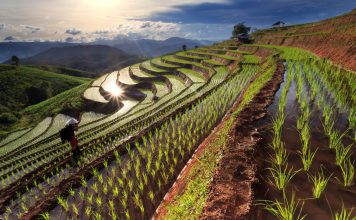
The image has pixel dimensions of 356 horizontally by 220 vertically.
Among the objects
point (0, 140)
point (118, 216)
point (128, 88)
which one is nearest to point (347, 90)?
point (118, 216)

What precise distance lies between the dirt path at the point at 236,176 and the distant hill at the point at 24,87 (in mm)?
66551

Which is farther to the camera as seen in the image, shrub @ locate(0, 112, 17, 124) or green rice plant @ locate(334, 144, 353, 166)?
shrub @ locate(0, 112, 17, 124)

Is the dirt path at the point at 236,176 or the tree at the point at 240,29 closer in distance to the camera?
the dirt path at the point at 236,176

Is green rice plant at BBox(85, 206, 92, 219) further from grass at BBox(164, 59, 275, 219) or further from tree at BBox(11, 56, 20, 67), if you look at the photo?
tree at BBox(11, 56, 20, 67)

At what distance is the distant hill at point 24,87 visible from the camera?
68750 millimetres

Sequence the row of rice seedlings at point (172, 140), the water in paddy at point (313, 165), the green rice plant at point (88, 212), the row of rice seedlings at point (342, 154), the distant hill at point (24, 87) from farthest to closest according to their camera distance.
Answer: the distant hill at point (24, 87), the row of rice seedlings at point (172, 140), the green rice plant at point (88, 212), the row of rice seedlings at point (342, 154), the water in paddy at point (313, 165)

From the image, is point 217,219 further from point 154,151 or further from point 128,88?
point 128,88

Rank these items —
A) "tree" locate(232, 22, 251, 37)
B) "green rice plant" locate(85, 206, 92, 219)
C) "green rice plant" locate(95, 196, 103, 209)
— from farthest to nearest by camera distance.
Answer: "tree" locate(232, 22, 251, 37), "green rice plant" locate(95, 196, 103, 209), "green rice plant" locate(85, 206, 92, 219)

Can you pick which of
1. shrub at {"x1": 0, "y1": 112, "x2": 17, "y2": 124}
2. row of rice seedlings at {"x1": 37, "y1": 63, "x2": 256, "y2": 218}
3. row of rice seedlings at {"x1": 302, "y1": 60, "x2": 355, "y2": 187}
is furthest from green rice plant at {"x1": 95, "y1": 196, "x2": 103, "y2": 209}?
shrub at {"x1": 0, "y1": 112, "x2": 17, "y2": 124}

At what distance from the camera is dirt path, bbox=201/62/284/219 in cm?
456

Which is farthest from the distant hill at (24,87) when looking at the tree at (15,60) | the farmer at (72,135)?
the farmer at (72,135)

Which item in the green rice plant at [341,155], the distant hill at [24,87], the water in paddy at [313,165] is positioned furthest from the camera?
the distant hill at [24,87]

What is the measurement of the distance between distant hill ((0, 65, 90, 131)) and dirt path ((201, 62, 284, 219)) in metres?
66.6

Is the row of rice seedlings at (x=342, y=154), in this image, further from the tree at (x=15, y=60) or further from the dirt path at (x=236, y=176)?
the tree at (x=15, y=60)
